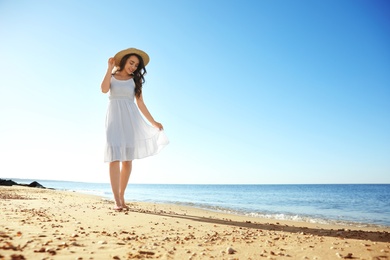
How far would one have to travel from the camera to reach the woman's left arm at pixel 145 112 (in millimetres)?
5717

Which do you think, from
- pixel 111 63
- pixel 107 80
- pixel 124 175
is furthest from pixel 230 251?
pixel 111 63

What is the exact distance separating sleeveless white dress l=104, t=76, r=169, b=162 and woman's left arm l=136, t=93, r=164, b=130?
90mm

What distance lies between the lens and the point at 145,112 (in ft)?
18.9

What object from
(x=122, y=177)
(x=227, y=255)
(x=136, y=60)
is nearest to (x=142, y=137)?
(x=122, y=177)

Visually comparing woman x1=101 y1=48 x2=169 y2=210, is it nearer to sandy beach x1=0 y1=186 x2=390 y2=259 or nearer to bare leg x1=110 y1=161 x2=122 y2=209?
bare leg x1=110 y1=161 x2=122 y2=209

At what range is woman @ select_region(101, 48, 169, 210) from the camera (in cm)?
506

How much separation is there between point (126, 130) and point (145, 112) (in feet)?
2.26

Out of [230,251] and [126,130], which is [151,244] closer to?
[230,251]

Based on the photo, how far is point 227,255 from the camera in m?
2.40

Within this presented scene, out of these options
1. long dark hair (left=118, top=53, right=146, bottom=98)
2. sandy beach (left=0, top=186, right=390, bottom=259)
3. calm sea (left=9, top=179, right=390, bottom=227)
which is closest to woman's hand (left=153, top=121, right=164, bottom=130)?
long dark hair (left=118, top=53, right=146, bottom=98)

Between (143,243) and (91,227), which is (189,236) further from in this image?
(91,227)

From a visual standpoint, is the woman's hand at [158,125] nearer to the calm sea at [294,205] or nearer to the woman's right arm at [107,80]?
the woman's right arm at [107,80]

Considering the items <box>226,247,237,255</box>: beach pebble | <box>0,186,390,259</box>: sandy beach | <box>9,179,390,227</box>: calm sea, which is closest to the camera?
<box>0,186,390,259</box>: sandy beach

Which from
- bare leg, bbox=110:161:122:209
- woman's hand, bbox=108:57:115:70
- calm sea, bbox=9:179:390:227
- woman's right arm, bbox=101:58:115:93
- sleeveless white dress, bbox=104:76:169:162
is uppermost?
woman's hand, bbox=108:57:115:70
